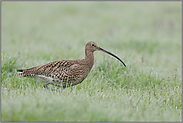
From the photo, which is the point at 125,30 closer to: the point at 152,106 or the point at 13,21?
the point at 13,21

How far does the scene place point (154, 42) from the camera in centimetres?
1154

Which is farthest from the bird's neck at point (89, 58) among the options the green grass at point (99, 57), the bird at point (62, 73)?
the green grass at point (99, 57)

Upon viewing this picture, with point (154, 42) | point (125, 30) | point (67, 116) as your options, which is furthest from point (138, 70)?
point (125, 30)

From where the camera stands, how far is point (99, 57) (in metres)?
8.07

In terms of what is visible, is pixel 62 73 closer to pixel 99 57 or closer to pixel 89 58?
pixel 89 58

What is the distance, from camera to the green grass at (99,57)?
4164mm

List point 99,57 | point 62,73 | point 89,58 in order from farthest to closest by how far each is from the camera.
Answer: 1. point 99,57
2. point 89,58
3. point 62,73

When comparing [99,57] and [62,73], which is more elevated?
[99,57]

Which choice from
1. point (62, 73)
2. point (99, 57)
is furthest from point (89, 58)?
point (99, 57)

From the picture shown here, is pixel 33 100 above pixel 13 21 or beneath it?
beneath

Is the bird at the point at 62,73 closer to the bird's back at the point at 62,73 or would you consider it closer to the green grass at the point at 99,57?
the bird's back at the point at 62,73

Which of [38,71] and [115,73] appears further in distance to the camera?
[115,73]

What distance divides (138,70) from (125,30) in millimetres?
7059

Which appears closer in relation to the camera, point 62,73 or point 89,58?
point 62,73
